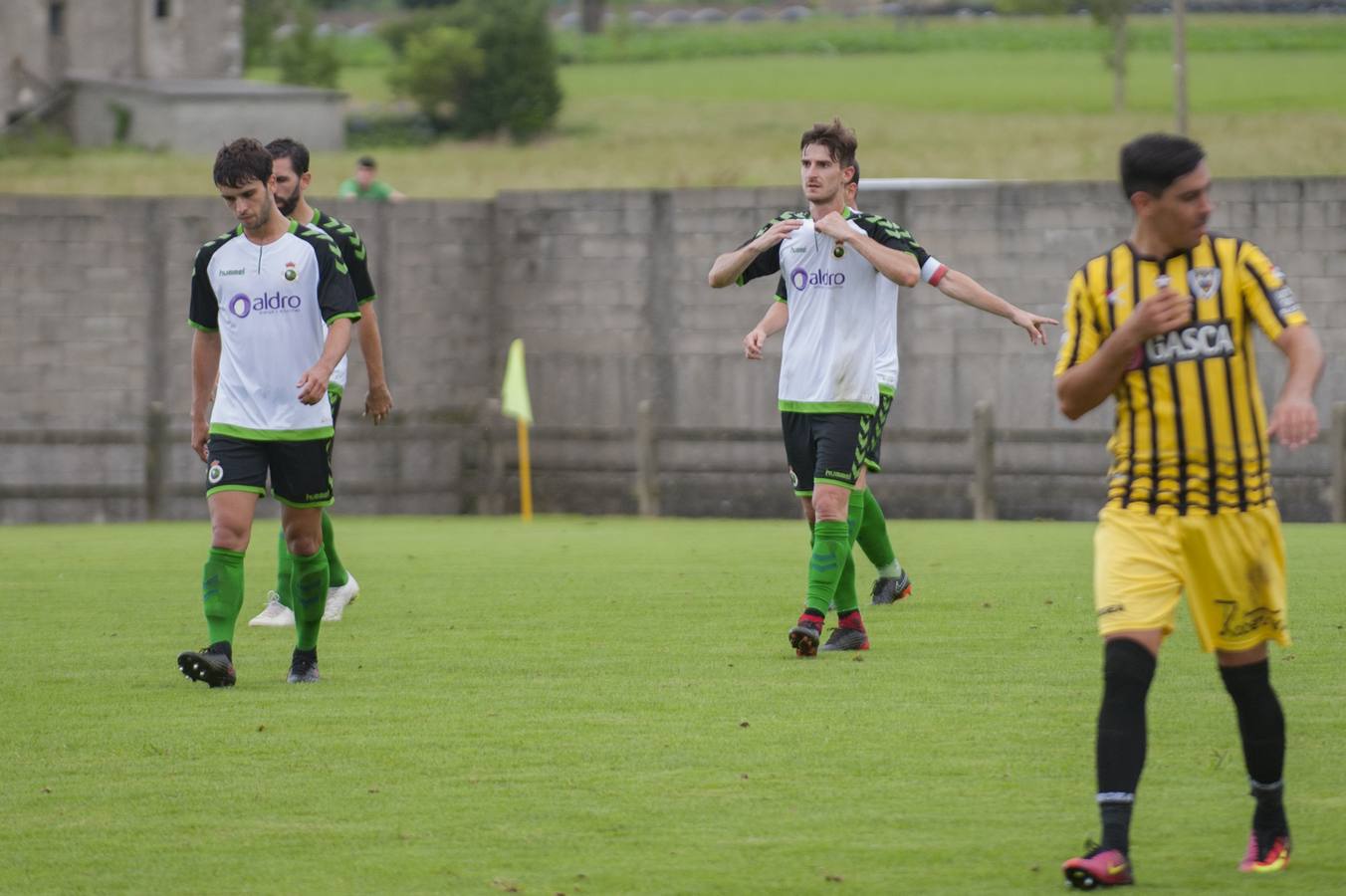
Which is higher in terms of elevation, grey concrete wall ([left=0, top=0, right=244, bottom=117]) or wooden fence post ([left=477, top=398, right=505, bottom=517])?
grey concrete wall ([left=0, top=0, right=244, bottom=117])

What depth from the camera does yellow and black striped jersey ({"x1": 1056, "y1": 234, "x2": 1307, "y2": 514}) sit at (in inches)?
219

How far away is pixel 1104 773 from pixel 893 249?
436 cm

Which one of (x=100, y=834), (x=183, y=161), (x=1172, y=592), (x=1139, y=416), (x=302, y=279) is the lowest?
(x=100, y=834)

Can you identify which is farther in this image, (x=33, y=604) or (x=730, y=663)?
(x=33, y=604)

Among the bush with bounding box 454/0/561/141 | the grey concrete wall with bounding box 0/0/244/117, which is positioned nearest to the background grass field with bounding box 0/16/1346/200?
the bush with bounding box 454/0/561/141

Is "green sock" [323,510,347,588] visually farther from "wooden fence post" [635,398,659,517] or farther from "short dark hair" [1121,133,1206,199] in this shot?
"wooden fence post" [635,398,659,517]

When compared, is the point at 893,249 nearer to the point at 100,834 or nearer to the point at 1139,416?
the point at 1139,416

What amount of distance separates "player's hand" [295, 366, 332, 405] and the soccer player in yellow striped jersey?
369 centimetres

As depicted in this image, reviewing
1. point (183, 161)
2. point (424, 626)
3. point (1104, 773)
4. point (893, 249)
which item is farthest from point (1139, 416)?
point (183, 161)

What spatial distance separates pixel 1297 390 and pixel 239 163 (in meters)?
4.61

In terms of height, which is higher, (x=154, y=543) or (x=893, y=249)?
(x=893, y=249)

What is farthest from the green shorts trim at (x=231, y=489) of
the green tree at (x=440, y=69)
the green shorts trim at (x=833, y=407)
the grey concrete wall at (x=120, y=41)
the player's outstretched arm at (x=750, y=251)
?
the green tree at (x=440, y=69)

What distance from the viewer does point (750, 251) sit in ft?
31.0

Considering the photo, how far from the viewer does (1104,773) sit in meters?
5.42
